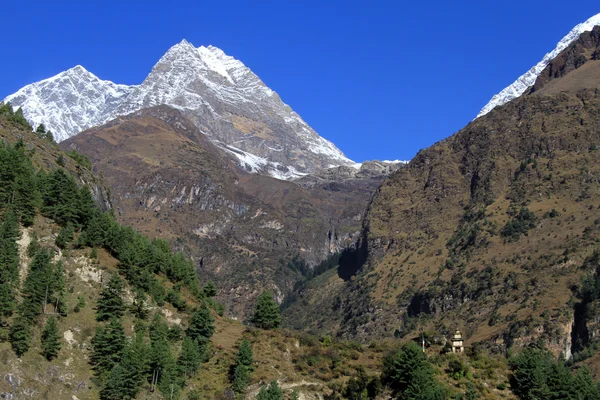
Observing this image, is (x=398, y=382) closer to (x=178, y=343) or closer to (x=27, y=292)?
(x=178, y=343)

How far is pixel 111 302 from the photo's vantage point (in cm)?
10012

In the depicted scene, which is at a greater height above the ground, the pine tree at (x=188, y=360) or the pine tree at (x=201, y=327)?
the pine tree at (x=201, y=327)

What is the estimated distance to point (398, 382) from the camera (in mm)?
91750

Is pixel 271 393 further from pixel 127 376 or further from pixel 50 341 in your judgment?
pixel 50 341

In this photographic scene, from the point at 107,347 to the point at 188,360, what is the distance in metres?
9.38

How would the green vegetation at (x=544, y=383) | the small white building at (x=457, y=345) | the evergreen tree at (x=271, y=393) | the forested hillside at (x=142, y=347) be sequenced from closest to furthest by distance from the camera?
the evergreen tree at (x=271, y=393) < the forested hillside at (x=142, y=347) < the green vegetation at (x=544, y=383) < the small white building at (x=457, y=345)

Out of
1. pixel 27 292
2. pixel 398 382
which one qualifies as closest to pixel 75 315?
pixel 27 292

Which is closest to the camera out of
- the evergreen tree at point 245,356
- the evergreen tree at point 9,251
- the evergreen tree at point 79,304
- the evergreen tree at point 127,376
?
the evergreen tree at point 127,376

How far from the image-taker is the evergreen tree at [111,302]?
3905 inches

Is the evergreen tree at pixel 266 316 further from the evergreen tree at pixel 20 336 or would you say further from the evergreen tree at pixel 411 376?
the evergreen tree at pixel 20 336

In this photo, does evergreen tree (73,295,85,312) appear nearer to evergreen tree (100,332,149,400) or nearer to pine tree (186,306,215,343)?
evergreen tree (100,332,149,400)

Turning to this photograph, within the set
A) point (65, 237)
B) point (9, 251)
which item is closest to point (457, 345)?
point (65, 237)

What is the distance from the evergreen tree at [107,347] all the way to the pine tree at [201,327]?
34.1 ft

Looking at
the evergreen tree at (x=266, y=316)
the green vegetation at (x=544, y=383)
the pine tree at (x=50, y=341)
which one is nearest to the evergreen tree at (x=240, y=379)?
the pine tree at (x=50, y=341)
